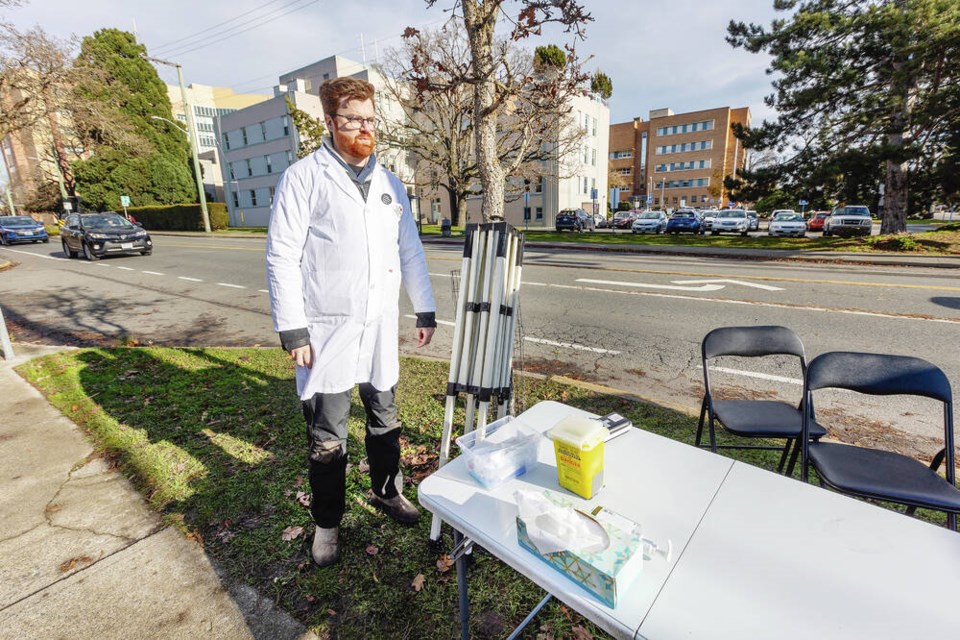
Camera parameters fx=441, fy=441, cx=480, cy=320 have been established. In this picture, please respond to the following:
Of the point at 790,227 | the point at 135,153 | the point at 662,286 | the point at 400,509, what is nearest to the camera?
the point at 400,509

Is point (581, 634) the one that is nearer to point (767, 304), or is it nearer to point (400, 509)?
point (400, 509)

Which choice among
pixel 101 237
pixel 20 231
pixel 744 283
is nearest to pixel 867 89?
pixel 744 283

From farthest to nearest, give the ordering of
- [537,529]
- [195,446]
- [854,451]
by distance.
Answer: [195,446]
[854,451]
[537,529]

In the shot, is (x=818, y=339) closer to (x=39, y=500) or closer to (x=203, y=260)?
(x=39, y=500)

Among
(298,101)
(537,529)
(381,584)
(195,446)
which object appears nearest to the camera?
(537,529)

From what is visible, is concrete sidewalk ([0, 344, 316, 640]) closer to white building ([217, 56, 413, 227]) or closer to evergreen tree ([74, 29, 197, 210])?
white building ([217, 56, 413, 227])

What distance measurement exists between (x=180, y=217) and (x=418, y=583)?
42.8 metres

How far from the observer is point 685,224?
26984 millimetres

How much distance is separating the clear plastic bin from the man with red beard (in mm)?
823

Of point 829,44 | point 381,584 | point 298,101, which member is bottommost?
point 381,584

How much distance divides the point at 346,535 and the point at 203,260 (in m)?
15.9

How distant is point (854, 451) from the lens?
2.63 meters

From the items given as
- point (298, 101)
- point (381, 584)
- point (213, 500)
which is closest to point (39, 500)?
point (213, 500)

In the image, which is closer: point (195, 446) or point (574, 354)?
point (195, 446)
